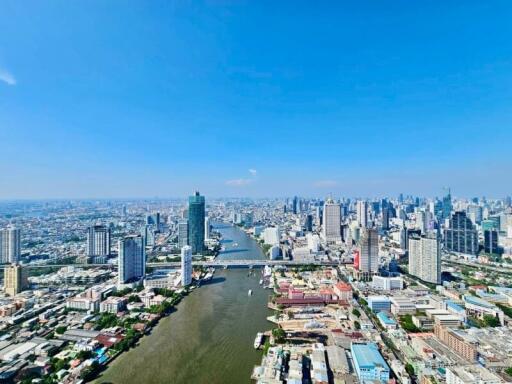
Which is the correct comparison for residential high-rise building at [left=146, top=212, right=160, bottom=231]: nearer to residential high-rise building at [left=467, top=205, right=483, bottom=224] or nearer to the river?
the river

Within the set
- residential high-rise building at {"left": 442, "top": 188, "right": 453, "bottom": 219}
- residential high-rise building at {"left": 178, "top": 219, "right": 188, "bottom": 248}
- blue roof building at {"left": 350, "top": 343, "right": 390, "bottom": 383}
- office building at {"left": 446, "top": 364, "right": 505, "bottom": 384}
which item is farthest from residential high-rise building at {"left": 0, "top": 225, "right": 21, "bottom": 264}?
residential high-rise building at {"left": 442, "top": 188, "right": 453, "bottom": 219}

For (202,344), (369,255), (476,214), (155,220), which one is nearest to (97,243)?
(155,220)

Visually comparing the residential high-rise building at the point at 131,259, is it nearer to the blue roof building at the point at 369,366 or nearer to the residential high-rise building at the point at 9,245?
the residential high-rise building at the point at 9,245

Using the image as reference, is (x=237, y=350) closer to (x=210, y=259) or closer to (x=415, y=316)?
(x=415, y=316)

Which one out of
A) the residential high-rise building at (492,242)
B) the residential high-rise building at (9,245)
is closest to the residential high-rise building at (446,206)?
the residential high-rise building at (492,242)

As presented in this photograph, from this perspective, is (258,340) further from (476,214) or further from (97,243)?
(476,214)

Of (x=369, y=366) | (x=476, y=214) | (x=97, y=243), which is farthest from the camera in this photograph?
(x=476, y=214)
